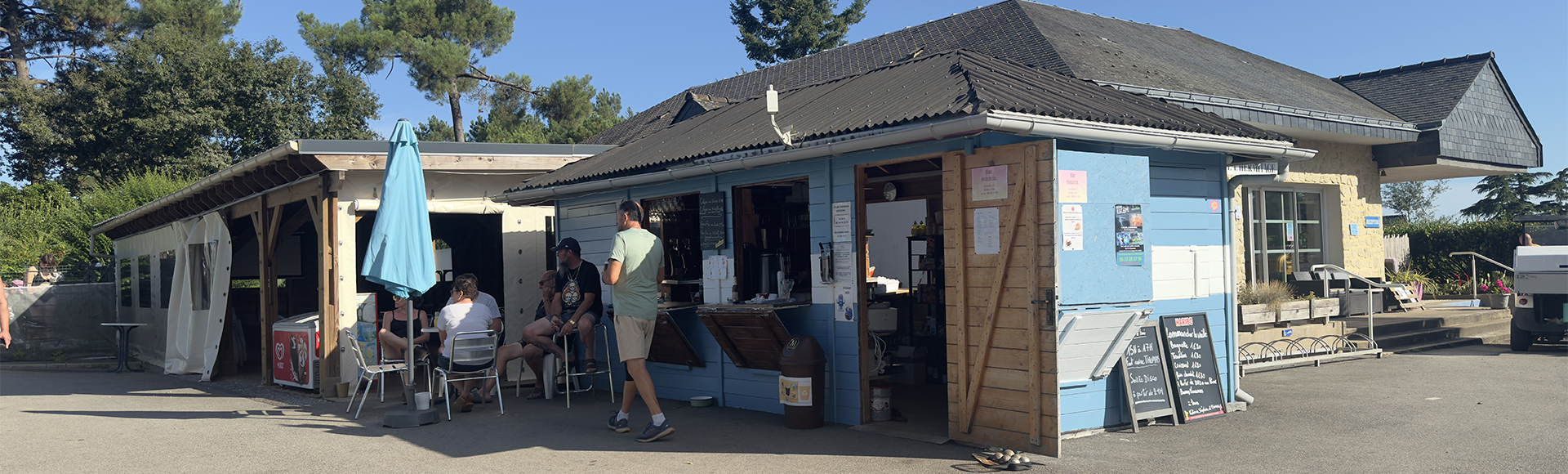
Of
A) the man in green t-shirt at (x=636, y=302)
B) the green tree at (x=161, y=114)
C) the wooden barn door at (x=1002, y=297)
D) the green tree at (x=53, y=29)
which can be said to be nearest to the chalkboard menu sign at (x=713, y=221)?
the man in green t-shirt at (x=636, y=302)

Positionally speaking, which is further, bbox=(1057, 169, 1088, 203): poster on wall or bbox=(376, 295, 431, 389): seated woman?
bbox=(376, 295, 431, 389): seated woman

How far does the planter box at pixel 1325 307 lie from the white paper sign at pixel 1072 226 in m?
5.92

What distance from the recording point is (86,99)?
27.8m

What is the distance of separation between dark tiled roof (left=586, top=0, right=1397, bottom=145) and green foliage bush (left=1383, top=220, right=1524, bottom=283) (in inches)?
257

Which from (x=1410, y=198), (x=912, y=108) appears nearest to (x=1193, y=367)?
(x=912, y=108)

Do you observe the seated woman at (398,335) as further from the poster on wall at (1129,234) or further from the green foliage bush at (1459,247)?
the green foliage bush at (1459,247)

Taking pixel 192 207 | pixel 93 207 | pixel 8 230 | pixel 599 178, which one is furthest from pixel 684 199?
pixel 8 230

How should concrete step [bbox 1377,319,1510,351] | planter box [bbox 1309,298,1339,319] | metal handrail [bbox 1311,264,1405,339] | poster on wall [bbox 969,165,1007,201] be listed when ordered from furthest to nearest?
concrete step [bbox 1377,319,1510,351] → metal handrail [bbox 1311,264,1405,339] → planter box [bbox 1309,298,1339,319] → poster on wall [bbox 969,165,1007,201]

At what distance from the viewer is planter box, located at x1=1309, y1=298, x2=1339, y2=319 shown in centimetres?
1027

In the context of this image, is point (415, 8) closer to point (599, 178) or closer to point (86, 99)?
point (86, 99)

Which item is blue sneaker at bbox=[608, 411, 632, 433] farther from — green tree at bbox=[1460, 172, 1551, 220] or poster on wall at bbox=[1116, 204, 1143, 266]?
green tree at bbox=[1460, 172, 1551, 220]

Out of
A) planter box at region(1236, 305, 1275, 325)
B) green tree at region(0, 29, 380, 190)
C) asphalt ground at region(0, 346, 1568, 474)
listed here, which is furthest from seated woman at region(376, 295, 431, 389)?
green tree at region(0, 29, 380, 190)

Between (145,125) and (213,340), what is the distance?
1894 cm

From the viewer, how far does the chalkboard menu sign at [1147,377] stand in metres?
6.43
